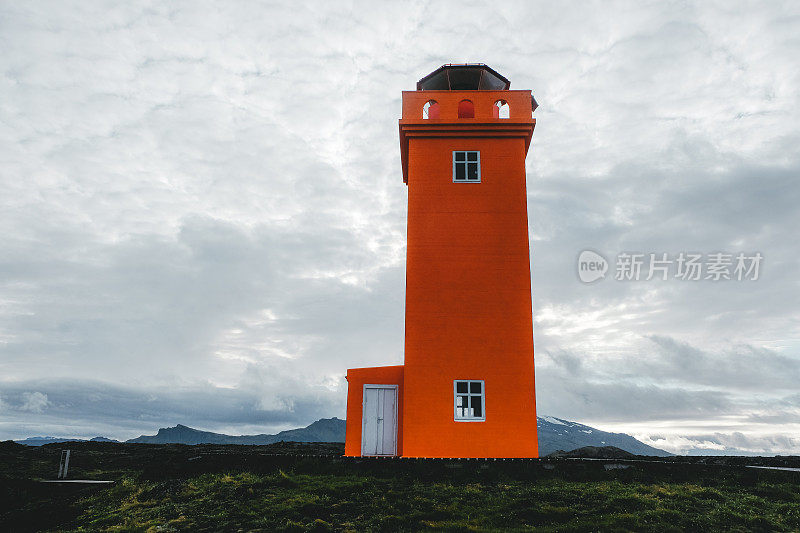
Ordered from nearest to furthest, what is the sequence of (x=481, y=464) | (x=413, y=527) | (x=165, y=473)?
(x=413, y=527), (x=481, y=464), (x=165, y=473)

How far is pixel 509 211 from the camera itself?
20.1 meters

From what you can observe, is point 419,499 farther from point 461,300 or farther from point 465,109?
point 465,109

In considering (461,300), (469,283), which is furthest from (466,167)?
(461,300)

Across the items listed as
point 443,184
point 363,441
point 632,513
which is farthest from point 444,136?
point 632,513

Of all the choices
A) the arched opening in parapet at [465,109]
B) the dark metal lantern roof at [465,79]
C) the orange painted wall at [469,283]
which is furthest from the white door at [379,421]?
the dark metal lantern roof at [465,79]

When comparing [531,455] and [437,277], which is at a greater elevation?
[437,277]

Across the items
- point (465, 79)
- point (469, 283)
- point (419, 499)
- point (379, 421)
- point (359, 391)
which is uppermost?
point (465, 79)

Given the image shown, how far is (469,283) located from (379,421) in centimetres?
602

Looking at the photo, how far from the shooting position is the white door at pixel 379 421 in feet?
64.7

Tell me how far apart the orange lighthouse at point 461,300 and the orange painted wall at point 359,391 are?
4 cm

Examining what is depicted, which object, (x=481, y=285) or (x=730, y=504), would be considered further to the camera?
(x=481, y=285)

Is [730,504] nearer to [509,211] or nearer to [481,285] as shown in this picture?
[481,285]

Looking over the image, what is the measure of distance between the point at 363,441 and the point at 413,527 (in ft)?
29.8

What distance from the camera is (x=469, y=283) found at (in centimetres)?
1948
